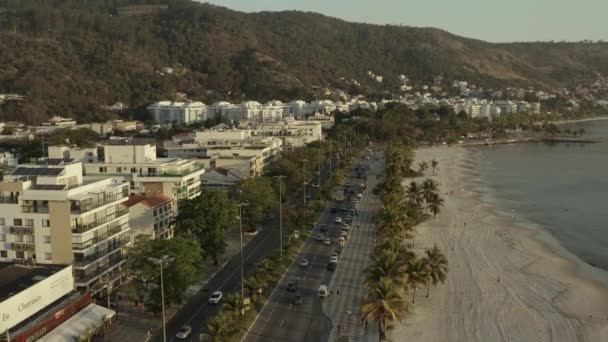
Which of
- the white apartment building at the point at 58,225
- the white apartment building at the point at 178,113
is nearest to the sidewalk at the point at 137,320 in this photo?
the white apartment building at the point at 58,225

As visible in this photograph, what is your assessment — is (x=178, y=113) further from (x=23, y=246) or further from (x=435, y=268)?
(x=435, y=268)

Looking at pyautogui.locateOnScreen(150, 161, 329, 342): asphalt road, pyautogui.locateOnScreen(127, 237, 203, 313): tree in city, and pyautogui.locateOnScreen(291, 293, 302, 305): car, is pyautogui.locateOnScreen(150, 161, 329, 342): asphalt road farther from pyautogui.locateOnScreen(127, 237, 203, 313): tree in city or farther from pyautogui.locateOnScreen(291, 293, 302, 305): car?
pyautogui.locateOnScreen(291, 293, 302, 305): car

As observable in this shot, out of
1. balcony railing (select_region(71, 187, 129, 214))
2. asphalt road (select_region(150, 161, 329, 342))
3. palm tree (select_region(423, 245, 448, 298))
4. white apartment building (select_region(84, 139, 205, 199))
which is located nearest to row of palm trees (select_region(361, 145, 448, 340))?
palm tree (select_region(423, 245, 448, 298))

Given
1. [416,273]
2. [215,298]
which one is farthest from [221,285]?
[416,273]

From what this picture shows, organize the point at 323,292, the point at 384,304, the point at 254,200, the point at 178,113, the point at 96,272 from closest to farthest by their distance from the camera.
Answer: the point at 384,304 → the point at 96,272 → the point at 323,292 → the point at 254,200 → the point at 178,113

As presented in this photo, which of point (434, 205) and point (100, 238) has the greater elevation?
point (100, 238)

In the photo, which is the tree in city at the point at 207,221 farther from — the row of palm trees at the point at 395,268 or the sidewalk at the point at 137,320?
the row of palm trees at the point at 395,268

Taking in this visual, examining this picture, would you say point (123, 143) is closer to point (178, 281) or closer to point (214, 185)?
point (214, 185)
